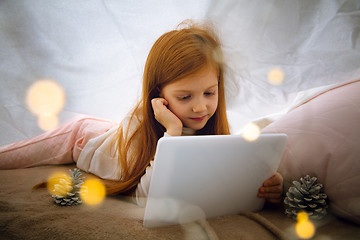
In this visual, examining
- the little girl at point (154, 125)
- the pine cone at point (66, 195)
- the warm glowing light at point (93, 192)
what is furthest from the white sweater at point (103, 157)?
the pine cone at point (66, 195)

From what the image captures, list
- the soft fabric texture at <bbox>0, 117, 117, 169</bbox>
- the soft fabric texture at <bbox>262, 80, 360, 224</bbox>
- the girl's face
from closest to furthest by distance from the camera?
the soft fabric texture at <bbox>262, 80, 360, 224</bbox> → the girl's face → the soft fabric texture at <bbox>0, 117, 117, 169</bbox>

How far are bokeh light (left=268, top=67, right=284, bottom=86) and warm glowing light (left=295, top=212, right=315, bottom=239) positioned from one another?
0.71 metres

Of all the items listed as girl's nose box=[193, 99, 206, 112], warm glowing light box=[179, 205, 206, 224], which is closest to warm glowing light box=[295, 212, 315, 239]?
warm glowing light box=[179, 205, 206, 224]

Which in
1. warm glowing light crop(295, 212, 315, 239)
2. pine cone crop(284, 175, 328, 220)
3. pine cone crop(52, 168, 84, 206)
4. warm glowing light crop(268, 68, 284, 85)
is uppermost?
warm glowing light crop(268, 68, 284, 85)

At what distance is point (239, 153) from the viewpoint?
2.10 feet

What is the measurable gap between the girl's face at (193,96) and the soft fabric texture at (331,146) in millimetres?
301

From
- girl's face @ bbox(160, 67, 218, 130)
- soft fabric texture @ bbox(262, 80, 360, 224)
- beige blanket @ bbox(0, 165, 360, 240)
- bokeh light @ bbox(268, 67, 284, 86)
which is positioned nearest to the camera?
beige blanket @ bbox(0, 165, 360, 240)

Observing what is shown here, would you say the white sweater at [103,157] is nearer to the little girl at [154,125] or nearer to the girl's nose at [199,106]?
the little girl at [154,125]

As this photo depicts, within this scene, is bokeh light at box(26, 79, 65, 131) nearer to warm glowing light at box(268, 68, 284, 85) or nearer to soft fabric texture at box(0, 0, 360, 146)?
soft fabric texture at box(0, 0, 360, 146)

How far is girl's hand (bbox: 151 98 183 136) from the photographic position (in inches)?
36.6

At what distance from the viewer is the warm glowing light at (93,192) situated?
814 mm

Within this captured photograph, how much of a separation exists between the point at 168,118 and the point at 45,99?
75 cm

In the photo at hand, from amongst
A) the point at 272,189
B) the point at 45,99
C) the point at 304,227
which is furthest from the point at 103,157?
the point at 304,227

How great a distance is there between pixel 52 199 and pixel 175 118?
1.73 ft
